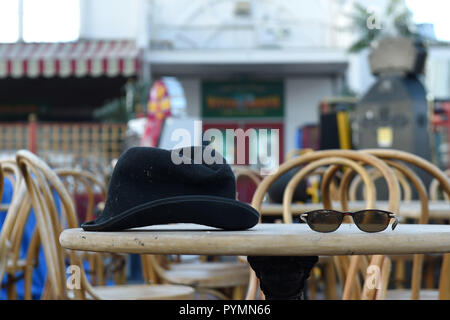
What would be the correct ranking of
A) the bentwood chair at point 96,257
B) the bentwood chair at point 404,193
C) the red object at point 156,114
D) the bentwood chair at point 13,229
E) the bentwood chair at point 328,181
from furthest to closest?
the red object at point 156,114 < the bentwood chair at point 404,193 < the bentwood chair at point 96,257 < the bentwood chair at point 13,229 < the bentwood chair at point 328,181

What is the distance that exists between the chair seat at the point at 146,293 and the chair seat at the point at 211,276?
27cm

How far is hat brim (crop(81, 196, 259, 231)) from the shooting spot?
4.48 ft

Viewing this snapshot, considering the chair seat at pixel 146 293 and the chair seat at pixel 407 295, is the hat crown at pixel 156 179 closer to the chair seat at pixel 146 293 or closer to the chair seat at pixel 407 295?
the chair seat at pixel 146 293

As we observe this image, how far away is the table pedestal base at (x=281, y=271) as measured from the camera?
1450mm

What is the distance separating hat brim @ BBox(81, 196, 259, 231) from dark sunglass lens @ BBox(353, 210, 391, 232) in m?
0.26

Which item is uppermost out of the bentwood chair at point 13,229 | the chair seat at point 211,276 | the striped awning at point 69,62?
the striped awning at point 69,62

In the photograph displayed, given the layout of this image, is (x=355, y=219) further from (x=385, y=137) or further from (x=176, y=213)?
(x=385, y=137)

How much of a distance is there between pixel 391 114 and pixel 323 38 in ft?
24.7

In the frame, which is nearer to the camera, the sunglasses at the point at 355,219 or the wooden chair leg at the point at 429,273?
the sunglasses at the point at 355,219

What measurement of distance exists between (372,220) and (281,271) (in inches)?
9.3

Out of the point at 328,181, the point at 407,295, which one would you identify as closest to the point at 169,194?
the point at 328,181

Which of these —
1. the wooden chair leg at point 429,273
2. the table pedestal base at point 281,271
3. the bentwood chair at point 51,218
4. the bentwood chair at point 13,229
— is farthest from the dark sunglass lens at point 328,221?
the wooden chair leg at point 429,273

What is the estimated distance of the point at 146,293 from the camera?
94.4 inches

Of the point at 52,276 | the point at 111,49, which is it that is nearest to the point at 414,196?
the point at 52,276
